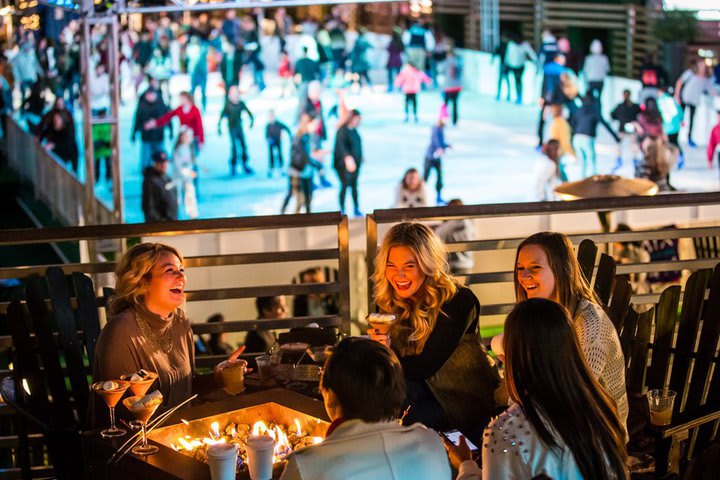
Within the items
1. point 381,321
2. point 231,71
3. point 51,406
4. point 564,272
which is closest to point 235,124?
point 231,71

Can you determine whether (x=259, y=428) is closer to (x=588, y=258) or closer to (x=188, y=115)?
(x=588, y=258)

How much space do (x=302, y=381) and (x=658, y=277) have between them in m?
8.02

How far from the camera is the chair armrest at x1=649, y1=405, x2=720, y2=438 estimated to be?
4.07 metres

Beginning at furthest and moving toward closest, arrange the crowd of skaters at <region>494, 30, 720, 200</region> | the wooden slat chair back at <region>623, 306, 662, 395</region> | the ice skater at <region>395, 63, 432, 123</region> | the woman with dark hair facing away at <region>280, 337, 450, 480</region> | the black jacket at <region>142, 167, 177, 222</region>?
the ice skater at <region>395, 63, 432, 123</region> → the crowd of skaters at <region>494, 30, 720, 200</region> → the black jacket at <region>142, 167, 177, 222</region> → the wooden slat chair back at <region>623, 306, 662, 395</region> → the woman with dark hair facing away at <region>280, 337, 450, 480</region>

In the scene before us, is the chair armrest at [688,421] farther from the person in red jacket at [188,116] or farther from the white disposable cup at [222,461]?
the person in red jacket at [188,116]

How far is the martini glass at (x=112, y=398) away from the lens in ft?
12.3

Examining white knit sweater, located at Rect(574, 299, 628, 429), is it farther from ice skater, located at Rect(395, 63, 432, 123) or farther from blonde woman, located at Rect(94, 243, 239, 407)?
ice skater, located at Rect(395, 63, 432, 123)

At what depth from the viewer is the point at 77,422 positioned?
4.60 m

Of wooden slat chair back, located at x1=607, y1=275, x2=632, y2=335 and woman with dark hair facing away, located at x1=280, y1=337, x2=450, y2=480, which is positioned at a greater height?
woman with dark hair facing away, located at x1=280, y1=337, x2=450, y2=480

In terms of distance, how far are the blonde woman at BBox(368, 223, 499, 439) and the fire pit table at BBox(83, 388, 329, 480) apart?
0.54 metres

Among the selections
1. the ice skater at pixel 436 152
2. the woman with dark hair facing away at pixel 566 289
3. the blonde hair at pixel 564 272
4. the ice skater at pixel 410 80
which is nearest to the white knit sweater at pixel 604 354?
the woman with dark hair facing away at pixel 566 289

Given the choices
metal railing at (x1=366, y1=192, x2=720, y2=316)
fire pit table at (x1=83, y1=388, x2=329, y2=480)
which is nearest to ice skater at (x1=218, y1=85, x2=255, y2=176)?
metal railing at (x1=366, y1=192, x2=720, y2=316)

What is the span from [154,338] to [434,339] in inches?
41.8

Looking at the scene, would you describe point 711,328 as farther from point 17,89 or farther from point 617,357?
point 17,89
